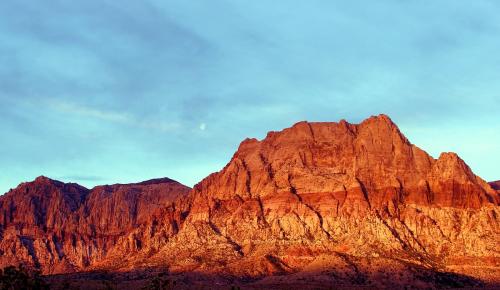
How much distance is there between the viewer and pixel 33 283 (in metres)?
165

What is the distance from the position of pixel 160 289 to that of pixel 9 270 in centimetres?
3810

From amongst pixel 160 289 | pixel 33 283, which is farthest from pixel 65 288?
pixel 33 283

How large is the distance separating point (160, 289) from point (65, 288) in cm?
2169

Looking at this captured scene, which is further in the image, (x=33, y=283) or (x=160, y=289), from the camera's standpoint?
(x=160, y=289)

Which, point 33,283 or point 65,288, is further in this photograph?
point 65,288

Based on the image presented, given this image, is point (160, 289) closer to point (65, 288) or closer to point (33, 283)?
point (65, 288)

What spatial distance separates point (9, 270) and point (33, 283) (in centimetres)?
691

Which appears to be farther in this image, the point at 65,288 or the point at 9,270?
the point at 65,288

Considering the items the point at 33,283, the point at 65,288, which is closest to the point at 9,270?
the point at 33,283

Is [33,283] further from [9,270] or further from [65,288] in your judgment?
[65,288]

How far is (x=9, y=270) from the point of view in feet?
553

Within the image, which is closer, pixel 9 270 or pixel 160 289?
→ pixel 9 270

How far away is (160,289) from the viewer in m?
196
